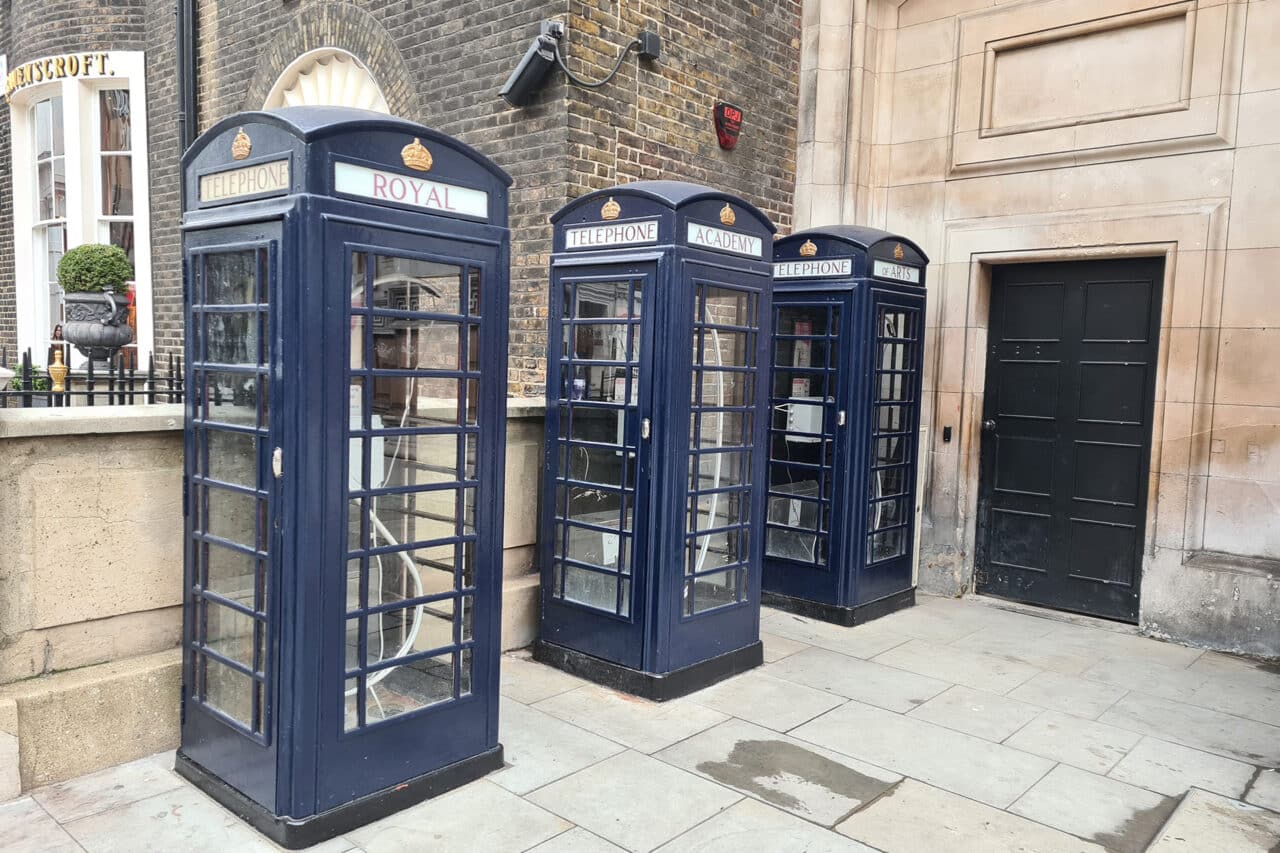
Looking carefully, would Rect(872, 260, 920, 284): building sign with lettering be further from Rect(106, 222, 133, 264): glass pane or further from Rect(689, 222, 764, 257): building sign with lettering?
Rect(106, 222, 133, 264): glass pane

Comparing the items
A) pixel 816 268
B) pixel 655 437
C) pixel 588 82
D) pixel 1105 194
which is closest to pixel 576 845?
pixel 655 437

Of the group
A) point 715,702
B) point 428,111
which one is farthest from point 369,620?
point 428,111

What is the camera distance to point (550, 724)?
171 inches

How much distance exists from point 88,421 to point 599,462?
96.5 inches

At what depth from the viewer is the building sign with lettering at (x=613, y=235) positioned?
465 cm

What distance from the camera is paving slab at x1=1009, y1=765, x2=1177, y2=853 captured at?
350 cm

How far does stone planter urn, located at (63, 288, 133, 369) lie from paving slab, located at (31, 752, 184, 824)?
5163mm

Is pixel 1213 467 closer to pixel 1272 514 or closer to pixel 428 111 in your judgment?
pixel 1272 514

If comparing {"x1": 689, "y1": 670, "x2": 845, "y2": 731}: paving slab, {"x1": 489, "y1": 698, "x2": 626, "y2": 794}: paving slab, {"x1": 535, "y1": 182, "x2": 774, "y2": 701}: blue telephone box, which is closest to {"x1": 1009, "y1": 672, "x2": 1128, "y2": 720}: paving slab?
{"x1": 689, "y1": 670, "x2": 845, "y2": 731}: paving slab

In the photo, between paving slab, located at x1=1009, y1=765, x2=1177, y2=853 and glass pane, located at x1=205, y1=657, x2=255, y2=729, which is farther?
paving slab, located at x1=1009, y1=765, x2=1177, y2=853

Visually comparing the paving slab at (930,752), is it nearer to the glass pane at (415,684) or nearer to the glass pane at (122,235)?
the glass pane at (415,684)

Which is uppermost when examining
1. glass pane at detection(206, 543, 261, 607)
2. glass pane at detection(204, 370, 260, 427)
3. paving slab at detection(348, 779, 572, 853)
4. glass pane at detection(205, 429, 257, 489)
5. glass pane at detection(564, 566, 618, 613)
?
glass pane at detection(204, 370, 260, 427)

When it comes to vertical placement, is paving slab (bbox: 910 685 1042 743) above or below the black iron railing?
below

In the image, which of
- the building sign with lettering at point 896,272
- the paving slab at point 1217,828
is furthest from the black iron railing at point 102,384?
the paving slab at point 1217,828
